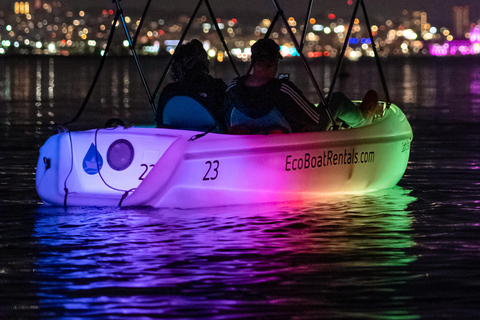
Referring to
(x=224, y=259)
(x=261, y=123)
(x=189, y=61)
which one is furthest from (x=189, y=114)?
(x=224, y=259)

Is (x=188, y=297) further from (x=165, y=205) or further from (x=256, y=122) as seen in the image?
(x=256, y=122)

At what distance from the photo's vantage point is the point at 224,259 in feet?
22.2

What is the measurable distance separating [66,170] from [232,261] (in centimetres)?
267

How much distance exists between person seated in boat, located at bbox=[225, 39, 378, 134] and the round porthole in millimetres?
916

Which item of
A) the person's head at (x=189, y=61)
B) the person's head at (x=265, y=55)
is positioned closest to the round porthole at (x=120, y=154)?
the person's head at (x=189, y=61)

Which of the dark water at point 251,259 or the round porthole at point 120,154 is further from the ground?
the round porthole at point 120,154

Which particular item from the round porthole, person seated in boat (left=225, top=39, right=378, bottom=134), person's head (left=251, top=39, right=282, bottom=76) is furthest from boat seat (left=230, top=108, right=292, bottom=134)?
the round porthole

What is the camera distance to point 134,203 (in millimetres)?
8500

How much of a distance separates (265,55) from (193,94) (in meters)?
0.74

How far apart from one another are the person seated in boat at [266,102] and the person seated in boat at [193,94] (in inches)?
5.2

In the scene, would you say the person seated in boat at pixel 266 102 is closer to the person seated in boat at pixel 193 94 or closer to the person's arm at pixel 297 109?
the person's arm at pixel 297 109

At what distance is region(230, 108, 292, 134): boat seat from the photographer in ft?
29.6

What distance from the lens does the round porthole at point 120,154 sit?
29.1 feet

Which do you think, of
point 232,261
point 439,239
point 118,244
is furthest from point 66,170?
point 439,239
